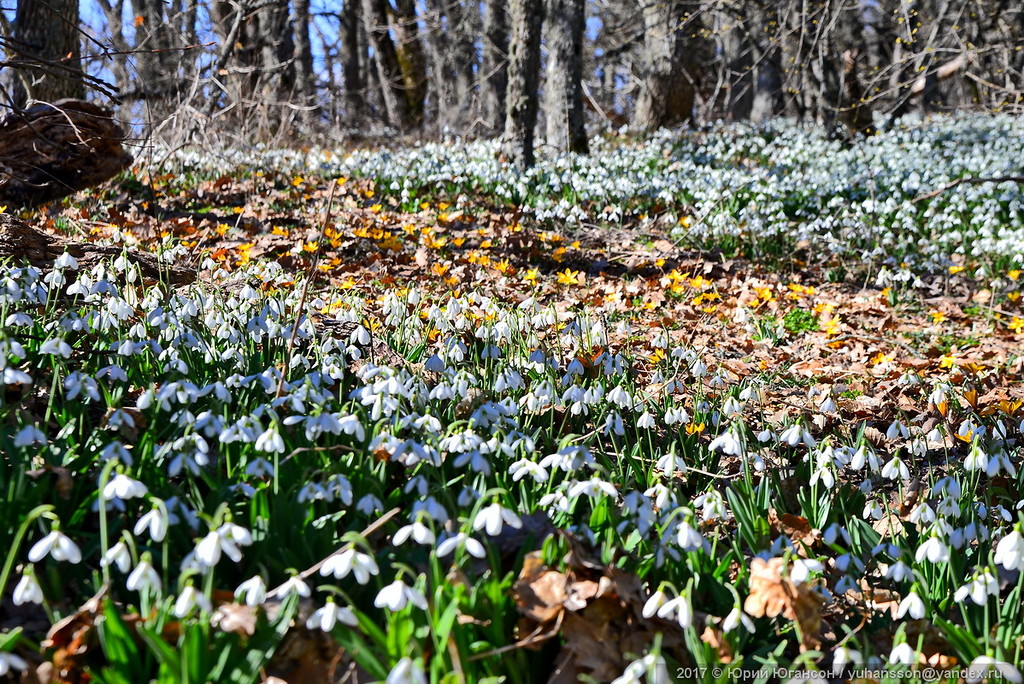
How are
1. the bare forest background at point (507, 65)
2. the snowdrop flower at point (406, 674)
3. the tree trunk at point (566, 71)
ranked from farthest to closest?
1. the tree trunk at point (566, 71)
2. the bare forest background at point (507, 65)
3. the snowdrop flower at point (406, 674)

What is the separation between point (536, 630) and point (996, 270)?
5993 millimetres

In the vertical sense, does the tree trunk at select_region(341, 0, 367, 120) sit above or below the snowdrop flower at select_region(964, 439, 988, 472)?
above

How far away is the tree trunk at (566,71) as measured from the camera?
9.77 metres

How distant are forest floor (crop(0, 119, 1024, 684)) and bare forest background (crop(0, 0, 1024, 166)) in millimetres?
→ 3068

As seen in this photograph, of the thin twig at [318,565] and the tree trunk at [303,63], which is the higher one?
the tree trunk at [303,63]

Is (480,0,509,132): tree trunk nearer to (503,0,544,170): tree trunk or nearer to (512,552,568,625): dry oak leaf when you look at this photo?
(503,0,544,170): tree trunk

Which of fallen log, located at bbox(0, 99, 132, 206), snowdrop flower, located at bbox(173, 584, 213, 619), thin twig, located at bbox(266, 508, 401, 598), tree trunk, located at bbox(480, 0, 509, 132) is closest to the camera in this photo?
snowdrop flower, located at bbox(173, 584, 213, 619)

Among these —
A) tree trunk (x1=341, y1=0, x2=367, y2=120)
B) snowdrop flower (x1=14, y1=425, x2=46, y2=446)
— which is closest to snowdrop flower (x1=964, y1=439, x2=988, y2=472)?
snowdrop flower (x1=14, y1=425, x2=46, y2=446)

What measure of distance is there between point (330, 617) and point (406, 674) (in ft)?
0.68

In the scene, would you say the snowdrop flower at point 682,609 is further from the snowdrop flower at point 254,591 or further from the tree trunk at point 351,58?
the tree trunk at point 351,58

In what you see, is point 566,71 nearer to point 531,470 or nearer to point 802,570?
point 531,470

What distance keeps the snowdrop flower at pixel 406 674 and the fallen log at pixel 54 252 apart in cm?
303

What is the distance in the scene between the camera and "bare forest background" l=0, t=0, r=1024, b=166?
8219mm

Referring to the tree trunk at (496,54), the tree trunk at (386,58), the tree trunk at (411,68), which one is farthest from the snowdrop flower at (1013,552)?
the tree trunk at (411,68)
